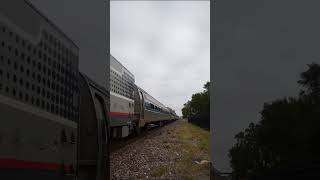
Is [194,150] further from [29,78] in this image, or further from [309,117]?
[29,78]

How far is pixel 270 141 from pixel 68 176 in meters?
4.56

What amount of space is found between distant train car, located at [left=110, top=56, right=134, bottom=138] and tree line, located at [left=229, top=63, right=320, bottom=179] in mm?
4428

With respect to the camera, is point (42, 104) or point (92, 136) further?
point (92, 136)

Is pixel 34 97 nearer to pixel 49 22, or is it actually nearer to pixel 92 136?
pixel 49 22

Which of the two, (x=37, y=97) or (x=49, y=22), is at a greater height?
(x=49, y=22)

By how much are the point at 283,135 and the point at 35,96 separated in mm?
5639

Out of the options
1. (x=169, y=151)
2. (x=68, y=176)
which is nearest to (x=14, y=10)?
(x=68, y=176)

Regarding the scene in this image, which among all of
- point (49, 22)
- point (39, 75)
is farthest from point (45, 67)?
point (49, 22)

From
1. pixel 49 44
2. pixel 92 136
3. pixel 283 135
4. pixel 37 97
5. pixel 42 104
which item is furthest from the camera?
pixel 283 135

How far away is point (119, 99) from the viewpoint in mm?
12883

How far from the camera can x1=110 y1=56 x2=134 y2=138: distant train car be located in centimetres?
1153

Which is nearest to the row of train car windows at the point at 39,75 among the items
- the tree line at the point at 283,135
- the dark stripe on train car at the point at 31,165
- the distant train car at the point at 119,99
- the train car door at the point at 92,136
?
the dark stripe on train car at the point at 31,165

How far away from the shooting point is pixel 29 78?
272cm

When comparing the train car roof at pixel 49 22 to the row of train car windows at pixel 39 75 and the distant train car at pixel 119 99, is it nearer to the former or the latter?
the row of train car windows at pixel 39 75
